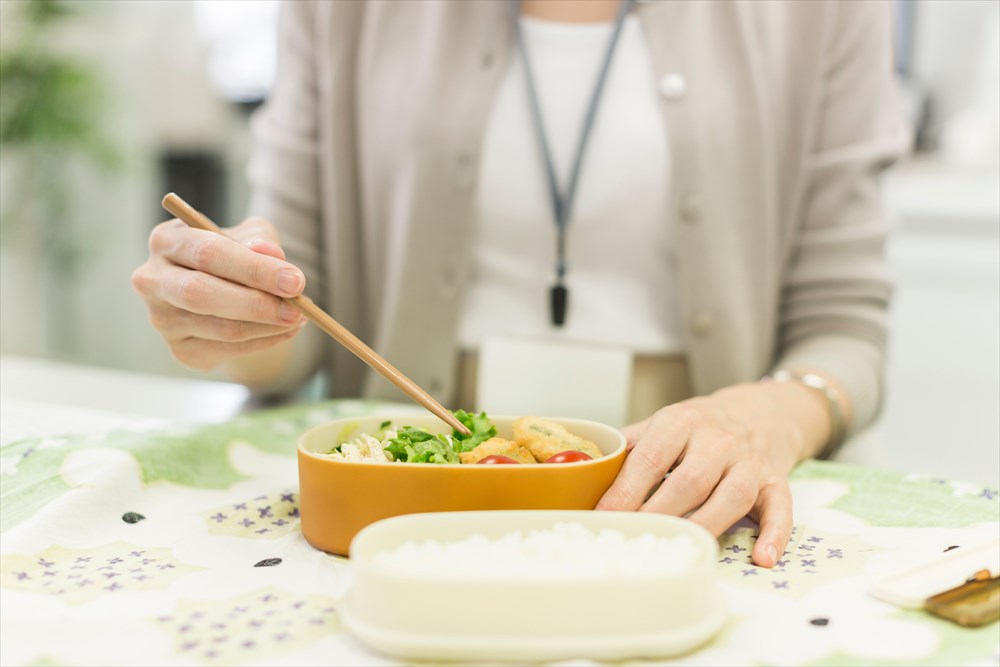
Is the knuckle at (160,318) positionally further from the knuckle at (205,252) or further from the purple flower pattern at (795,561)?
the purple flower pattern at (795,561)

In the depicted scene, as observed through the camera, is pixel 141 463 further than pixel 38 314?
No

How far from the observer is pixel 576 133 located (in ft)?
2.41

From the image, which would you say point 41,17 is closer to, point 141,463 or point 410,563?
point 141,463

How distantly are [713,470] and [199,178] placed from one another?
7.09 ft

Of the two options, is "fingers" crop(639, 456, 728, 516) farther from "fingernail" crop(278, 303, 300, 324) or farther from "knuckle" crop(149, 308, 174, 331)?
"knuckle" crop(149, 308, 174, 331)

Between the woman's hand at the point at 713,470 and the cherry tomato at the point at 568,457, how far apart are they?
22 millimetres

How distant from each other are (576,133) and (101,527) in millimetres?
445

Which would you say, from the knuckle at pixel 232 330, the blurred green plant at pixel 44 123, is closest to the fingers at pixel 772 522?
the knuckle at pixel 232 330

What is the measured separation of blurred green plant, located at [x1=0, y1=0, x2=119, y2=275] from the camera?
2062 mm

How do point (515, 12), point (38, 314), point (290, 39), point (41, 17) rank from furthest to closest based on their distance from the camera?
point (38, 314)
point (41, 17)
point (290, 39)
point (515, 12)

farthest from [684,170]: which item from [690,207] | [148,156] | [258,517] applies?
[148,156]

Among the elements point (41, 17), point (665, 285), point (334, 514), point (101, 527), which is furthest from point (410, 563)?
point (41, 17)

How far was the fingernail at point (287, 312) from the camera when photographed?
1.76 ft

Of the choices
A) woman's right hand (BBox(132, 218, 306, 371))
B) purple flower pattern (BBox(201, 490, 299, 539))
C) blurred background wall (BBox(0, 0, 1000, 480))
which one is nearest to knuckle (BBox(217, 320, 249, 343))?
woman's right hand (BBox(132, 218, 306, 371))
